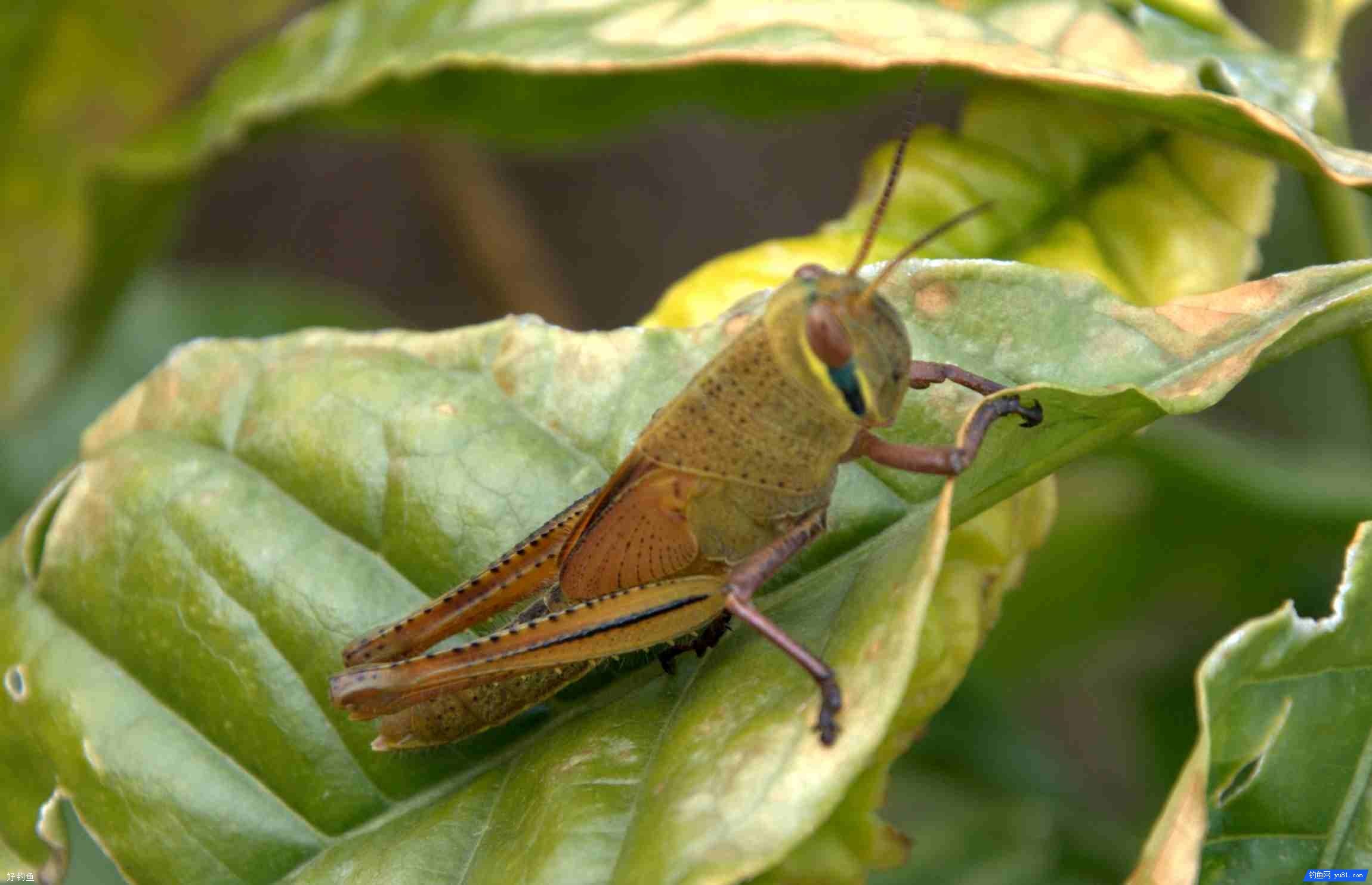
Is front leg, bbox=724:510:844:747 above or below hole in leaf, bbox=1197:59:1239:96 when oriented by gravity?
below

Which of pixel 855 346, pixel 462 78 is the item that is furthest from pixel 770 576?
pixel 462 78

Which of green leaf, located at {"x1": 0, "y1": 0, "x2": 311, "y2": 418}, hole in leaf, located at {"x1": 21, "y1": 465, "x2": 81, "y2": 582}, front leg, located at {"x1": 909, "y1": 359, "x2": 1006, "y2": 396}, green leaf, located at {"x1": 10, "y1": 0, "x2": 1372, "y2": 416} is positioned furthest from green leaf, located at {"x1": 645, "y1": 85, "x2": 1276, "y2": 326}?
green leaf, located at {"x1": 0, "y1": 0, "x2": 311, "y2": 418}

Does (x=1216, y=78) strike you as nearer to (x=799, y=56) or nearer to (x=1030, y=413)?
(x=799, y=56)

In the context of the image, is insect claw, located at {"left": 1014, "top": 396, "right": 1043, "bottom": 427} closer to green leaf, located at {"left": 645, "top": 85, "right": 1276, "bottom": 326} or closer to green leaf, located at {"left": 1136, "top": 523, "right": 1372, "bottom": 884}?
green leaf, located at {"left": 1136, "top": 523, "right": 1372, "bottom": 884}

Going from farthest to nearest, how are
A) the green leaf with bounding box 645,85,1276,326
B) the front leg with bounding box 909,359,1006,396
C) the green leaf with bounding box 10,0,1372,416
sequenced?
the green leaf with bounding box 645,85,1276,326, the green leaf with bounding box 10,0,1372,416, the front leg with bounding box 909,359,1006,396

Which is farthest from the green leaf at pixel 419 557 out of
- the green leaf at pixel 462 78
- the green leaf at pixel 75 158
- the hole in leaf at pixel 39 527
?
the green leaf at pixel 75 158

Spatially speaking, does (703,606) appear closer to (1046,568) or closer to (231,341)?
(231,341)

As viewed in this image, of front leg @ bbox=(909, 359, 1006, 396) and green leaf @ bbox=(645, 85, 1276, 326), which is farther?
green leaf @ bbox=(645, 85, 1276, 326)
